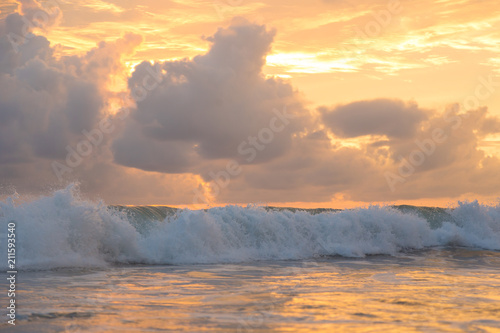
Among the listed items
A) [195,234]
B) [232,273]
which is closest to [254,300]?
[232,273]

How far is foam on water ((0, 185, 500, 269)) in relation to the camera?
17734mm

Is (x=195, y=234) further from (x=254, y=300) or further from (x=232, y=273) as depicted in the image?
(x=254, y=300)

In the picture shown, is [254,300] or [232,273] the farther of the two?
[232,273]

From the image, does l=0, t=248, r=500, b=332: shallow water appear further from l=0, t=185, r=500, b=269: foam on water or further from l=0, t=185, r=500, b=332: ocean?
l=0, t=185, r=500, b=269: foam on water

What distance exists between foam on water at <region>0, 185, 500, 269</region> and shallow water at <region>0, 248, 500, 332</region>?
1.88m

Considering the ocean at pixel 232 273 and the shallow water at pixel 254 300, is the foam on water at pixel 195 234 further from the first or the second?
the shallow water at pixel 254 300

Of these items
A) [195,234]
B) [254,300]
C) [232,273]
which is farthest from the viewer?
[195,234]

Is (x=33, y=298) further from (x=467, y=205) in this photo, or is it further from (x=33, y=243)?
(x=467, y=205)

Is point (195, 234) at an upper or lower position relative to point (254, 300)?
upper

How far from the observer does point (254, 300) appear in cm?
1079

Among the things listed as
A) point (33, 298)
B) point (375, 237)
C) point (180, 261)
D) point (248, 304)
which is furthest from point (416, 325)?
point (375, 237)

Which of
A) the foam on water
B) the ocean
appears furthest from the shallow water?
the foam on water

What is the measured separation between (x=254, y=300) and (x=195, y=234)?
11.0m

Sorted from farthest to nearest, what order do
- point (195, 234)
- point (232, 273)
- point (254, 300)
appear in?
point (195, 234), point (232, 273), point (254, 300)
